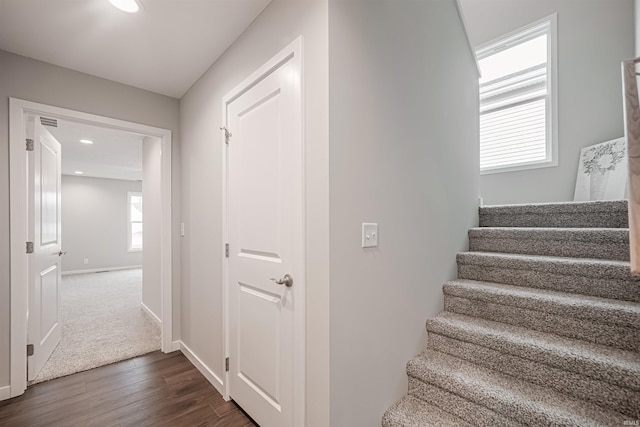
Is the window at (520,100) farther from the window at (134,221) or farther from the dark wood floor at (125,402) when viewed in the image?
the window at (134,221)

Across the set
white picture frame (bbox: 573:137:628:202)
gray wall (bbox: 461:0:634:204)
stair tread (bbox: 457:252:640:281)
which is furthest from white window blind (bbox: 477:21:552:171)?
stair tread (bbox: 457:252:640:281)

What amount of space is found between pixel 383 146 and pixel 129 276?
24.3 feet

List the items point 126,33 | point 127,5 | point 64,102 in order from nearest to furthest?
point 127,5
point 126,33
point 64,102

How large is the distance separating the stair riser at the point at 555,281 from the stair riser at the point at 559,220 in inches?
25.4

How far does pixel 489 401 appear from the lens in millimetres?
1356

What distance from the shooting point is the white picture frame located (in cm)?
265

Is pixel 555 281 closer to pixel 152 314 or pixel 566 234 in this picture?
pixel 566 234

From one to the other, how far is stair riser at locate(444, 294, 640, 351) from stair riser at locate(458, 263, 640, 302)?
269 millimetres

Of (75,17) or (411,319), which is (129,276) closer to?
(75,17)

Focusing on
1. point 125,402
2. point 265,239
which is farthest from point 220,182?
point 125,402

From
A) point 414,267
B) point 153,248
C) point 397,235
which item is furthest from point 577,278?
point 153,248

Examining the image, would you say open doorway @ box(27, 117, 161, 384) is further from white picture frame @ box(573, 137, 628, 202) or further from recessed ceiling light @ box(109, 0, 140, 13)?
white picture frame @ box(573, 137, 628, 202)

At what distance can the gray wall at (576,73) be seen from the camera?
2.82 m

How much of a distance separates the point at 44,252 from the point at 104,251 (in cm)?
615
